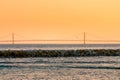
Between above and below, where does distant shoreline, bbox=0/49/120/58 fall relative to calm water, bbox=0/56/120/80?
below

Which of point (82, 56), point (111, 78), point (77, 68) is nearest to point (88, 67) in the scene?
point (77, 68)

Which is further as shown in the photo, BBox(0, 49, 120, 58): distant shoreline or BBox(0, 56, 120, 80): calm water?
BBox(0, 49, 120, 58): distant shoreline

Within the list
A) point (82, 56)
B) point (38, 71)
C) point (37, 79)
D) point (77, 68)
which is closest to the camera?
point (37, 79)

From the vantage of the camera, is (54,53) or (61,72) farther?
(54,53)

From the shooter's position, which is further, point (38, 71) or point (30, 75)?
point (38, 71)

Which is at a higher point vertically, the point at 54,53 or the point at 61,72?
the point at 61,72

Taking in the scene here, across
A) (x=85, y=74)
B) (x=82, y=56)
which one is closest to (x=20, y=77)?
(x=85, y=74)

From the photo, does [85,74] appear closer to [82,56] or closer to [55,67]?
[55,67]

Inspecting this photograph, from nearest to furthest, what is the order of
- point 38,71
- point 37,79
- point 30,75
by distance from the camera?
point 37,79
point 30,75
point 38,71

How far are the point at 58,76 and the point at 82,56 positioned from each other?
2614 cm

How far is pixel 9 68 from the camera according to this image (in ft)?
143

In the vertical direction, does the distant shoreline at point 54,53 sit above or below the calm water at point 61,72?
below

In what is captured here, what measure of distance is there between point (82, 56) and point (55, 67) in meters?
18.8

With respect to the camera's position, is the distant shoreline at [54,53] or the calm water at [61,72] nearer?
the calm water at [61,72]
